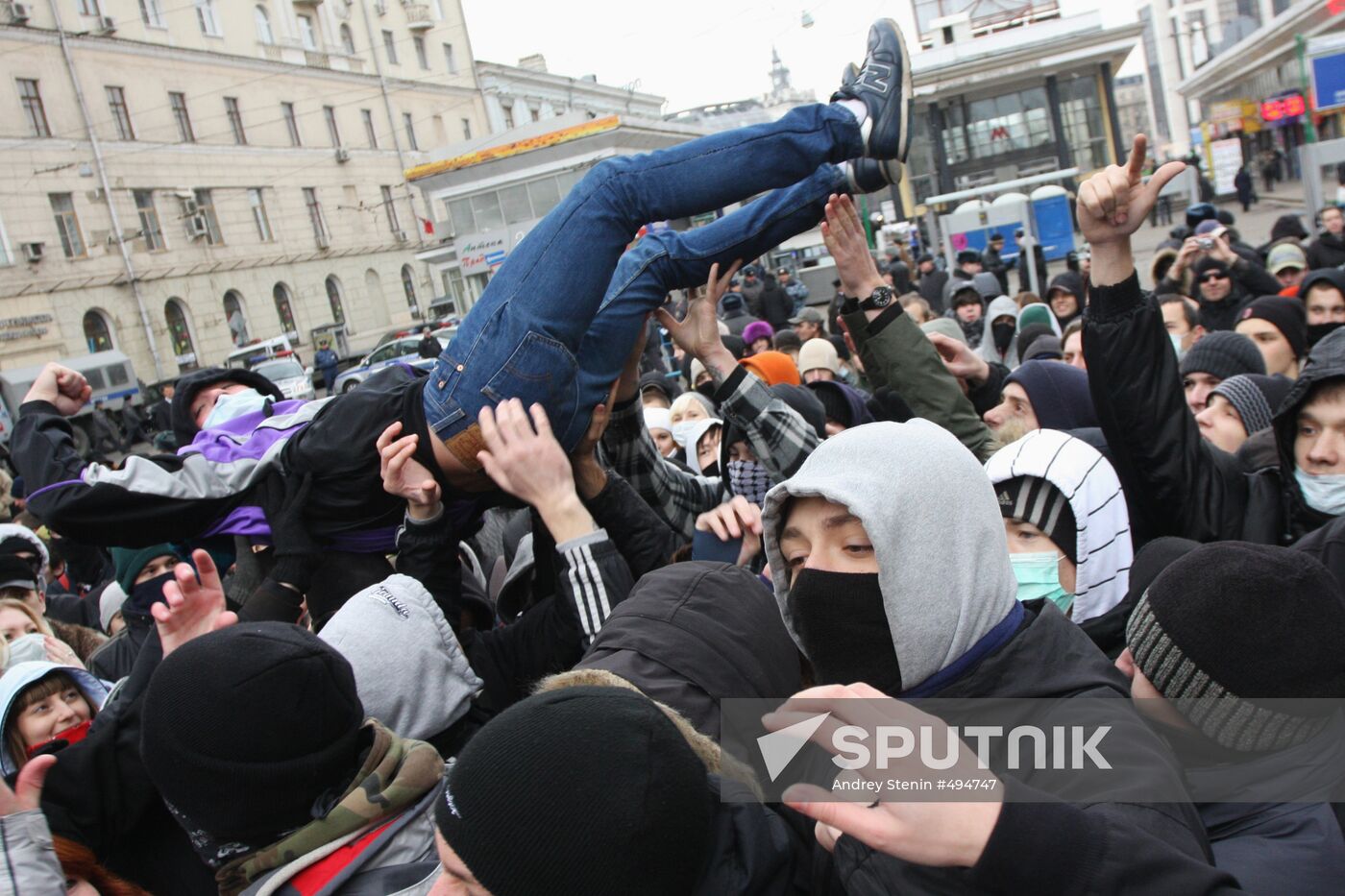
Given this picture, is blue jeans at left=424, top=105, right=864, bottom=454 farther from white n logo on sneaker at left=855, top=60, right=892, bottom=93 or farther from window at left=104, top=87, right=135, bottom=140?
window at left=104, top=87, right=135, bottom=140

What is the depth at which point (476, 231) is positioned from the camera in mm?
30469

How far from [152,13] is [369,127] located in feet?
35.0

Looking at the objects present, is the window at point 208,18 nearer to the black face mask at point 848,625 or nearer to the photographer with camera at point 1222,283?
the photographer with camera at point 1222,283

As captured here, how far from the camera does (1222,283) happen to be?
625 cm

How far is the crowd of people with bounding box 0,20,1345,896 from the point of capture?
1.21 m

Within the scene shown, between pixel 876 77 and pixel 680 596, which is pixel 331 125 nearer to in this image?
pixel 876 77

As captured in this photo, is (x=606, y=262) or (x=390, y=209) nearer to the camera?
Answer: (x=606, y=262)

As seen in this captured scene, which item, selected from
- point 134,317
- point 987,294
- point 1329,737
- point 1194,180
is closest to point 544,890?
point 1329,737

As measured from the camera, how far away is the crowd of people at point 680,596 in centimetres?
121

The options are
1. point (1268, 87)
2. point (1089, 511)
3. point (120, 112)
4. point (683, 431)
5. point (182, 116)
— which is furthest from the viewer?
point (1268, 87)

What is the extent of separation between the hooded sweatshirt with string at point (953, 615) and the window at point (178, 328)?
118 ft

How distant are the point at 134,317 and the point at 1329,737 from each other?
36234 mm

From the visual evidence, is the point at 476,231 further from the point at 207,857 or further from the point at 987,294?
the point at 207,857

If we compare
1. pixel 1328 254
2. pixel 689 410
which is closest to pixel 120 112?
pixel 689 410
